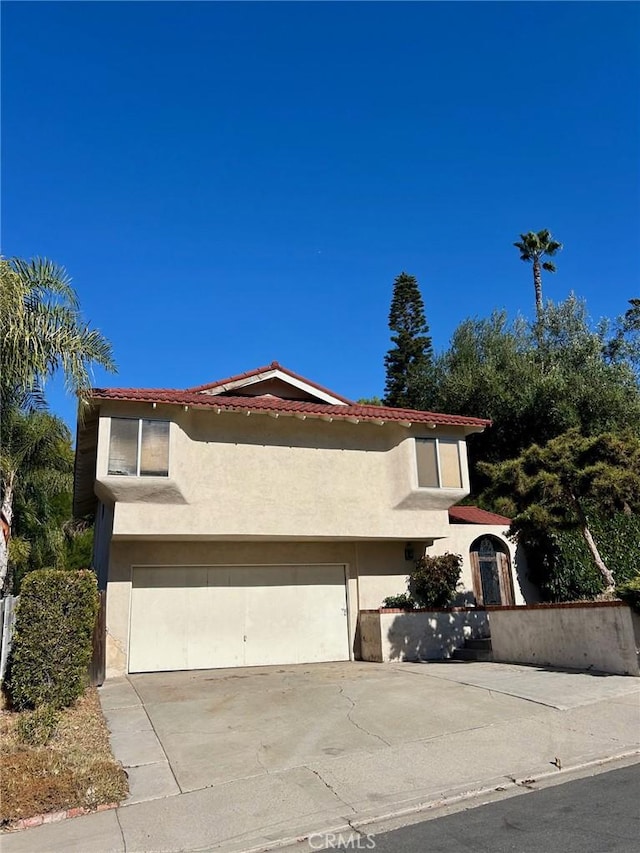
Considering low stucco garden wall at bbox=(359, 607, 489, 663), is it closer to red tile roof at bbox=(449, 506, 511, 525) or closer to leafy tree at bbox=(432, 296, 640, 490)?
red tile roof at bbox=(449, 506, 511, 525)

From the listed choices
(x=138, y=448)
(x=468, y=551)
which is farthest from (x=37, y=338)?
(x=468, y=551)

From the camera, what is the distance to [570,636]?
1236cm

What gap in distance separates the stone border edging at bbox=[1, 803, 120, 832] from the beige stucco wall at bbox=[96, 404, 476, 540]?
8.53 m

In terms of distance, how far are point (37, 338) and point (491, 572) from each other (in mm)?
13755

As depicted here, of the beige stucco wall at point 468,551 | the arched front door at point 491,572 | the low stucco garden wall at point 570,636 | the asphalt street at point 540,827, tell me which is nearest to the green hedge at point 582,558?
the beige stucco wall at point 468,551

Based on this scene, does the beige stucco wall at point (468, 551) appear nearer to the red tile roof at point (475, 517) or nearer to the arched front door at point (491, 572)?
the arched front door at point (491, 572)

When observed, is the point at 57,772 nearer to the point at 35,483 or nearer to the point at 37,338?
the point at 37,338

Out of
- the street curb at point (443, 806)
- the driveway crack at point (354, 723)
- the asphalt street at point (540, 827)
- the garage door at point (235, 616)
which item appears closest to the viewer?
the asphalt street at point (540, 827)

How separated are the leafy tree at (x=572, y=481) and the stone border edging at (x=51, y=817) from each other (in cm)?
1015

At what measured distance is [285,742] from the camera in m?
8.28

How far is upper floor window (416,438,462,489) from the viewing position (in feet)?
54.4

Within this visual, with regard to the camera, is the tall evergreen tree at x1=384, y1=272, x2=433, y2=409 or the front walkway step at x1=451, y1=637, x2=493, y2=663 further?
the tall evergreen tree at x1=384, y1=272, x2=433, y2=409

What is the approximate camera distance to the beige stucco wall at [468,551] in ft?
59.3

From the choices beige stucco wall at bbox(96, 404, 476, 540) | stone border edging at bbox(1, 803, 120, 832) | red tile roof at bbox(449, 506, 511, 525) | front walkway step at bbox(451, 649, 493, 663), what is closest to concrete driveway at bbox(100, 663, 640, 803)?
stone border edging at bbox(1, 803, 120, 832)
